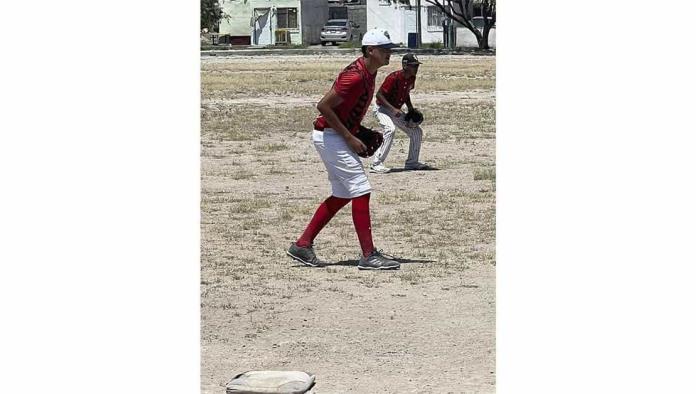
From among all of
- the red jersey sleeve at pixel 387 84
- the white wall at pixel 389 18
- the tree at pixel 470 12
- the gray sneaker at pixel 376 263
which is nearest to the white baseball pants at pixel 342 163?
the gray sneaker at pixel 376 263

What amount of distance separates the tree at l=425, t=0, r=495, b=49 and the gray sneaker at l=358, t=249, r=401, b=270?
181cm

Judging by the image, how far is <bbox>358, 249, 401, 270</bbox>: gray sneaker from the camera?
10.6m

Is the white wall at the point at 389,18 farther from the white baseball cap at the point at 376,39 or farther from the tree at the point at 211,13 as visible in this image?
the tree at the point at 211,13

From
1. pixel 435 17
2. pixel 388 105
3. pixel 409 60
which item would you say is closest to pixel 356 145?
pixel 409 60

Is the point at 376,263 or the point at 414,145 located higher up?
the point at 414,145

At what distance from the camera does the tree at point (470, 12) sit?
463 inches

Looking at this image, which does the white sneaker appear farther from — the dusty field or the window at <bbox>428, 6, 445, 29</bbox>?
the window at <bbox>428, 6, 445, 29</bbox>

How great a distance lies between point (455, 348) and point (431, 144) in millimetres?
6670

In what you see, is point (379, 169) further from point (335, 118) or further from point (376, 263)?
point (335, 118)

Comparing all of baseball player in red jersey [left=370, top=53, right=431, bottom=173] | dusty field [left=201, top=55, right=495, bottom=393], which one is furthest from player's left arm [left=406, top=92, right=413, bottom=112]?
dusty field [left=201, top=55, right=495, bottom=393]

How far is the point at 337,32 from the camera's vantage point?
1064 centimetres

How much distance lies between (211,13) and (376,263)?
1.96 m

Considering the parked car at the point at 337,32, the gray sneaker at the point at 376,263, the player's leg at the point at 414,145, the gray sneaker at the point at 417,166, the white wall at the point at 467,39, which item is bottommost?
the gray sneaker at the point at 376,263

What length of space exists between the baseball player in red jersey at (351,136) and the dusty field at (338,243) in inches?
12.0
